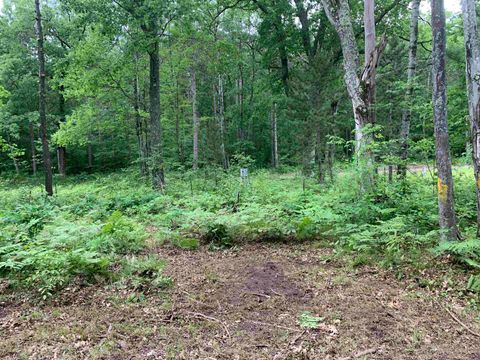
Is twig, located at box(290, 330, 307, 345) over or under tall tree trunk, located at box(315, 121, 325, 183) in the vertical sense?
under

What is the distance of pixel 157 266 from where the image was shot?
5000mm

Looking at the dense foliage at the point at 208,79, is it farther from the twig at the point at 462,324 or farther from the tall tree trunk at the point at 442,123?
the twig at the point at 462,324

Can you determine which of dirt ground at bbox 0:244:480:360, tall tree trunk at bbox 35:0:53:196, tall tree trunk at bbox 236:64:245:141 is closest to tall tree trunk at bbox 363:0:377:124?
dirt ground at bbox 0:244:480:360

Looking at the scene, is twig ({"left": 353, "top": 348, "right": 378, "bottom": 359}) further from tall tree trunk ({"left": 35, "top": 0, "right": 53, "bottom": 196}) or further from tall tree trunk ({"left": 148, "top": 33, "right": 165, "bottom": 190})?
tall tree trunk ({"left": 35, "top": 0, "right": 53, "bottom": 196})

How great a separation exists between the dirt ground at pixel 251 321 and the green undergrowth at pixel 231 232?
15.9 inches

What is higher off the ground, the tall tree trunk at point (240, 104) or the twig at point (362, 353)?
the tall tree trunk at point (240, 104)

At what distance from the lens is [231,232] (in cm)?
657

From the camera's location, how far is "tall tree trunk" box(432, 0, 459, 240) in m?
4.65

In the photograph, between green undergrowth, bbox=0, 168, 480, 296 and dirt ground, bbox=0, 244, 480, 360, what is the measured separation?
0.40 meters

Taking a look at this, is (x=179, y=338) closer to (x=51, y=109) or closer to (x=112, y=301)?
(x=112, y=301)

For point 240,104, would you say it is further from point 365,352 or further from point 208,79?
point 365,352

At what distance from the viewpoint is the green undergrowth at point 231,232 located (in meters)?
4.68

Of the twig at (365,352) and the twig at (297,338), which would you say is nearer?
the twig at (365,352)

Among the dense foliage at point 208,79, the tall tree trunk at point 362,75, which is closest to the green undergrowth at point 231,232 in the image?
the dense foliage at point 208,79
